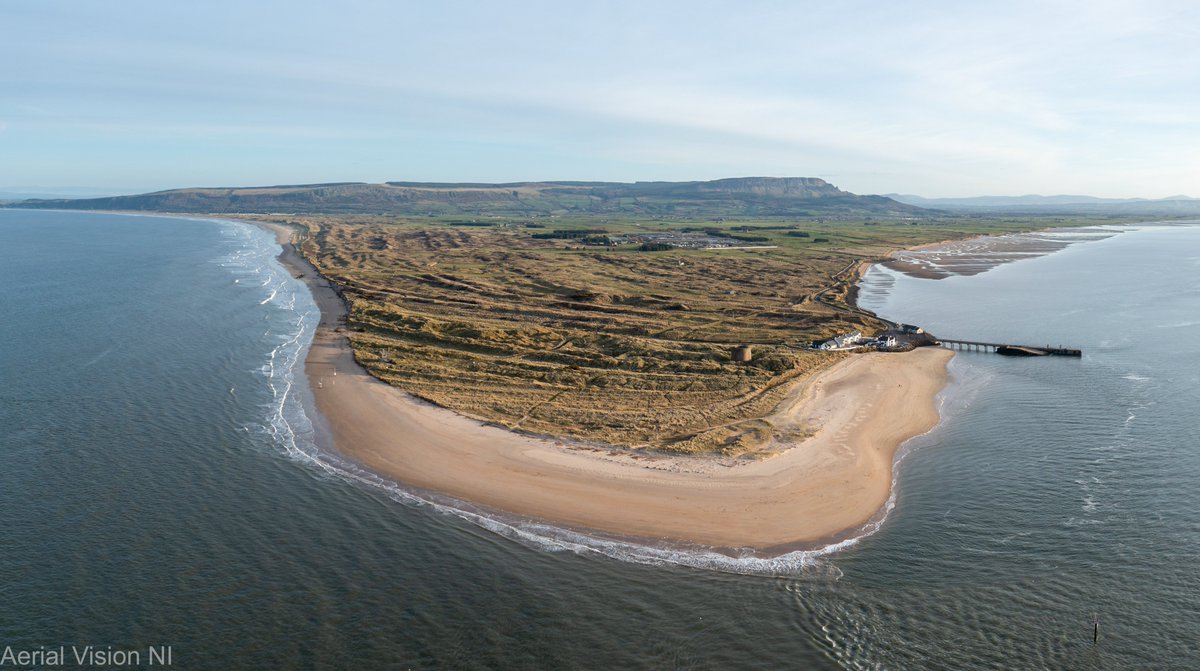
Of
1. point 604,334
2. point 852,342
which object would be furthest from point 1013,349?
point 604,334

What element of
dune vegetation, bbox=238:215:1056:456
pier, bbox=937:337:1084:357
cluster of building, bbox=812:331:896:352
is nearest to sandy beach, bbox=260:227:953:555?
dune vegetation, bbox=238:215:1056:456

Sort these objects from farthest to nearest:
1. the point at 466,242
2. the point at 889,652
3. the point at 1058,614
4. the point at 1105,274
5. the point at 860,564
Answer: the point at 466,242
the point at 1105,274
the point at 860,564
the point at 1058,614
the point at 889,652

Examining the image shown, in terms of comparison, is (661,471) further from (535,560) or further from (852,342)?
(852,342)

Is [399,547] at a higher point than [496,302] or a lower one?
lower

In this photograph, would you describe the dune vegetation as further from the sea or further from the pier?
the sea

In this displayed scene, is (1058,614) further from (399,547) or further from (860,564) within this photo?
(399,547)

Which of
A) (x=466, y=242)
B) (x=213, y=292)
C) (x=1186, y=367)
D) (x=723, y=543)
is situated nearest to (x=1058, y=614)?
(x=723, y=543)

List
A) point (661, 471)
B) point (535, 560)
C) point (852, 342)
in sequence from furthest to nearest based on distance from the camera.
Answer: point (852, 342)
point (661, 471)
point (535, 560)

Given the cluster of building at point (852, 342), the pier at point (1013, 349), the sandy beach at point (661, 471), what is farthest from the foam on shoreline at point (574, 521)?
the pier at point (1013, 349)
